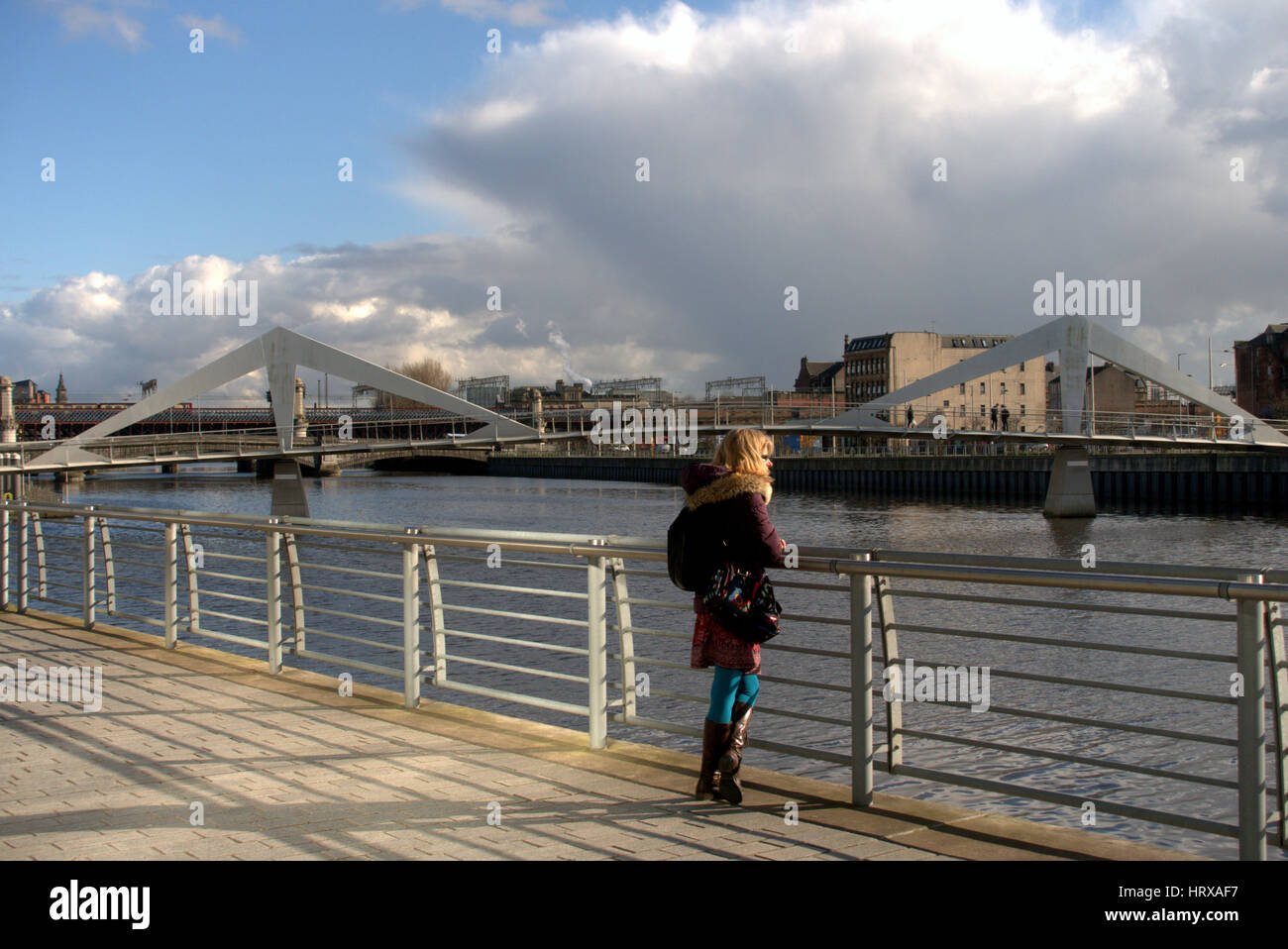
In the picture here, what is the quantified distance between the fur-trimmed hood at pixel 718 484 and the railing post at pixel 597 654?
1.12m

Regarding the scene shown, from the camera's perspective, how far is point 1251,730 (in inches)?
144

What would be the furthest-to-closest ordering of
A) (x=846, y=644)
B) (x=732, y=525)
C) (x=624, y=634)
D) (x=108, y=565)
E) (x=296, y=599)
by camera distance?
1. (x=846, y=644)
2. (x=108, y=565)
3. (x=296, y=599)
4. (x=624, y=634)
5. (x=732, y=525)

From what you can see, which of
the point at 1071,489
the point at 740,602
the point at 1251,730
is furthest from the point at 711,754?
the point at 1071,489

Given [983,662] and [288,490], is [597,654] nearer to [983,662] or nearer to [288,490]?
[983,662]

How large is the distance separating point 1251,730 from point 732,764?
5.93ft

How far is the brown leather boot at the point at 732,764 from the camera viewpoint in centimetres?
447

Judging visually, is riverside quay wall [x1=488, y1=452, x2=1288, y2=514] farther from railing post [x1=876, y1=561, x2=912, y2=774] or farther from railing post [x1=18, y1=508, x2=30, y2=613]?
railing post [x1=876, y1=561, x2=912, y2=774]

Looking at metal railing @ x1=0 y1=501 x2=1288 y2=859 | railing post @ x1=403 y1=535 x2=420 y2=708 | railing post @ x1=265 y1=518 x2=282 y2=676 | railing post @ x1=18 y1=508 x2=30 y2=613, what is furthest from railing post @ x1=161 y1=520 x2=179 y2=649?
railing post @ x1=403 y1=535 x2=420 y2=708

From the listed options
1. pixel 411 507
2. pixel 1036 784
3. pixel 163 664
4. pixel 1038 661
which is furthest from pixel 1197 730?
pixel 411 507

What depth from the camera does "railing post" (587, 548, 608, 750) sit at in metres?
5.46

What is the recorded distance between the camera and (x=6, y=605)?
11500 mm

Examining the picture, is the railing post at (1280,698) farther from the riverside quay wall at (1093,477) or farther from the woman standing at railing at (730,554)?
the riverside quay wall at (1093,477)

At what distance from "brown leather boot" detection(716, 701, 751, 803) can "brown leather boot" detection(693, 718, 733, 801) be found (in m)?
0.02
